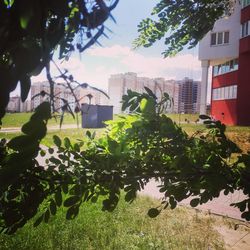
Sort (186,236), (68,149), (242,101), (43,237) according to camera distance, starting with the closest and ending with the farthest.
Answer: (68,149)
(43,237)
(186,236)
(242,101)

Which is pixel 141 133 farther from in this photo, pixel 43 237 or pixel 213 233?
pixel 213 233

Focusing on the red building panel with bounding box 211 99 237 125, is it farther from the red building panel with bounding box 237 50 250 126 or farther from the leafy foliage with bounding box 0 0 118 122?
the leafy foliage with bounding box 0 0 118 122

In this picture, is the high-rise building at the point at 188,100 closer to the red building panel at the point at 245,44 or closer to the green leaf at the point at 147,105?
the green leaf at the point at 147,105

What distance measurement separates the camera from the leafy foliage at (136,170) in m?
1.89

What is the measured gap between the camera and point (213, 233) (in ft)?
18.1

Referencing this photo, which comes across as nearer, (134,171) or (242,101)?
(134,171)

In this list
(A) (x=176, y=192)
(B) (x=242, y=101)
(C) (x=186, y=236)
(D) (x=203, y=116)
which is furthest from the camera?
(B) (x=242, y=101)

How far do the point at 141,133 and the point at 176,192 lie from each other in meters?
0.40

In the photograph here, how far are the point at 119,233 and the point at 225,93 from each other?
30157 millimetres

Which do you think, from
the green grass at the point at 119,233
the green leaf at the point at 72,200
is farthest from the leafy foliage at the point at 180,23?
the green grass at the point at 119,233

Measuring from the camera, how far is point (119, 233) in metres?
5.21

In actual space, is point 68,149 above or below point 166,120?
below

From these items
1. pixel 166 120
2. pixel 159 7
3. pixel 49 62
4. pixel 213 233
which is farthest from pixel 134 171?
pixel 213 233

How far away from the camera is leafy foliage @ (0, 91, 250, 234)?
1886 mm
